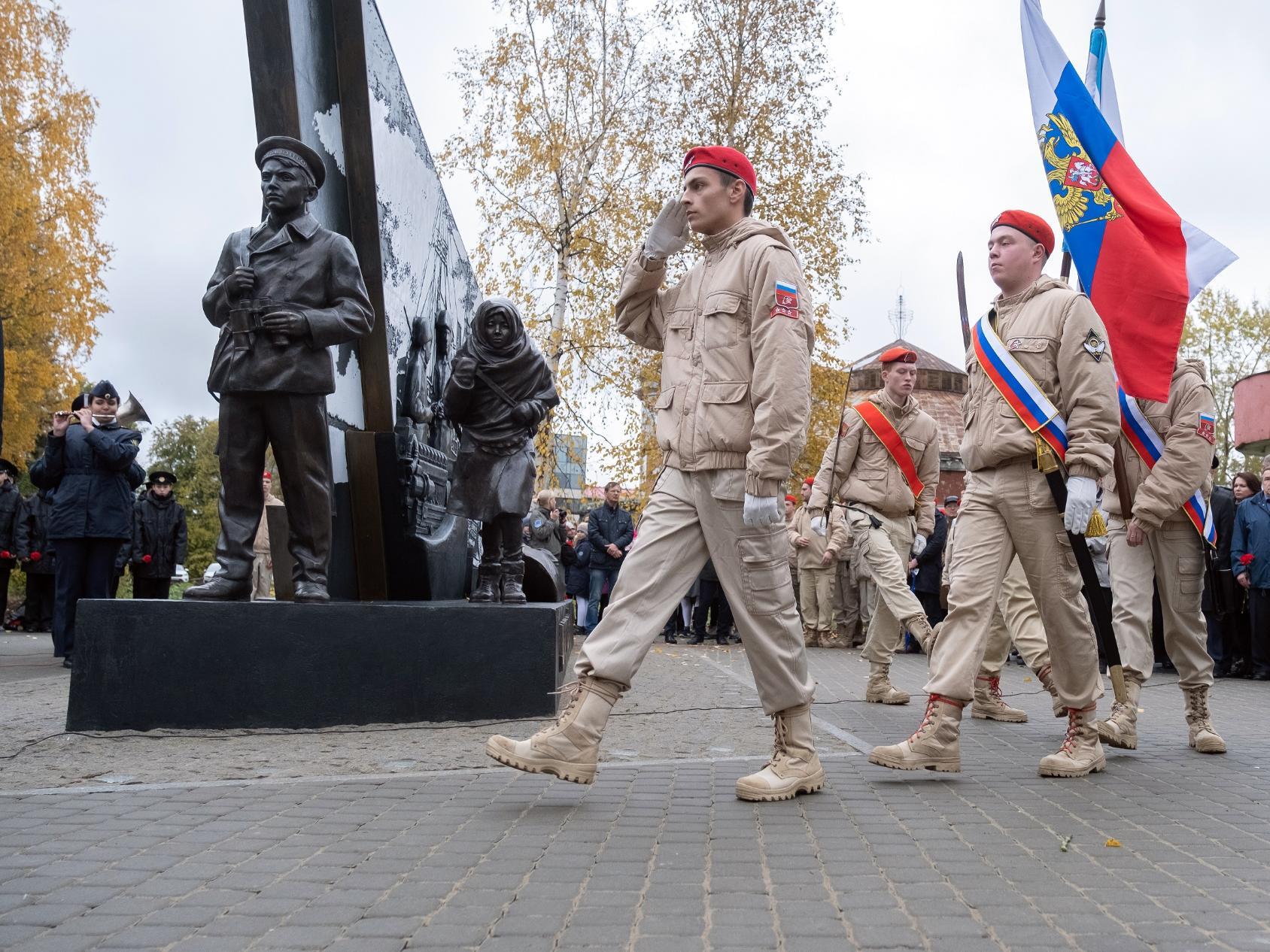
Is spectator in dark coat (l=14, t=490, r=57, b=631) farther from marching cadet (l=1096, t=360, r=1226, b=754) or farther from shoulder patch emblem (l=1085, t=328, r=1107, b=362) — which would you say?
shoulder patch emblem (l=1085, t=328, r=1107, b=362)

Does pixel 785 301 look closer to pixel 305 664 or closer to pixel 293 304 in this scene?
pixel 293 304

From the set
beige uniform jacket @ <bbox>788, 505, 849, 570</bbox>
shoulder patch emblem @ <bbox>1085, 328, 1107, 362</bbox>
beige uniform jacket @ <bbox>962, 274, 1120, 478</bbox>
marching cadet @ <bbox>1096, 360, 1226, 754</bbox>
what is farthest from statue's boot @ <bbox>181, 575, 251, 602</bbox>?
beige uniform jacket @ <bbox>788, 505, 849, 570</bbox>

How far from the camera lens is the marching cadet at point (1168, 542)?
19.3 ft

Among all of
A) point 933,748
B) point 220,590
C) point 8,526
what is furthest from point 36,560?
point 933,748

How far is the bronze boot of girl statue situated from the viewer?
295 inches

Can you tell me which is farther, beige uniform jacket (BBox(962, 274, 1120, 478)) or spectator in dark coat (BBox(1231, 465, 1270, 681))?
spectator in dark coat (BBox(1231, 465, 1270, 681))

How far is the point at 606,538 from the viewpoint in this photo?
55.4ft

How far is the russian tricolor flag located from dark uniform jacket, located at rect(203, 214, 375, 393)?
385cm

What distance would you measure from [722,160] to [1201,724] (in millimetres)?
3774

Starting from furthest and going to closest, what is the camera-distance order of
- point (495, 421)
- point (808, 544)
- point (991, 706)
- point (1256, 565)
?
1. point (808, 544)
2. point (1256, 565)
3. point (495, 421)
4. point (991, 706)

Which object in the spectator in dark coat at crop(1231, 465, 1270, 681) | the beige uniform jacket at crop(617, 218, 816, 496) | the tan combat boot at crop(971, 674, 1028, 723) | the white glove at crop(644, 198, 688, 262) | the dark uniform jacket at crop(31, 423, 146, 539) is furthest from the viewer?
the spectator in dark coat at crop(1231, 465, 1270, 681)

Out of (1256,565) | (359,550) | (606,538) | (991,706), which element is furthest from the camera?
(606,538)

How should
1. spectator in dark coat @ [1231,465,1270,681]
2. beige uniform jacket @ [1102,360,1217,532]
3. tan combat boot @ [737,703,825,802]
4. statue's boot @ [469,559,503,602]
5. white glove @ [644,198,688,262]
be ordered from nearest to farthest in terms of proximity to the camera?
tan combat boot @ [737,703,825,802] → white glove @ [644,198,688,262] → beige uniform jacket @ [1102,360,1217,532] → statue's boot @ [469,559,503,602] → spectator in dark coat @ [1231,465,1270,681]

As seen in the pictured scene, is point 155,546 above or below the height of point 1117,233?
below
